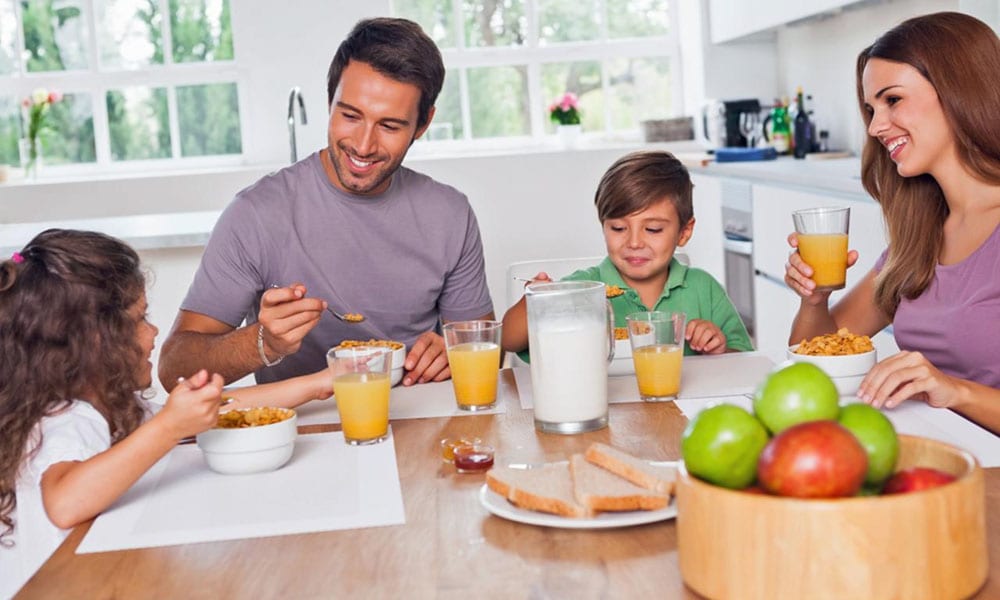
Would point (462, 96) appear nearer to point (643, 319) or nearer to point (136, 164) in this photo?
point (136, 164)

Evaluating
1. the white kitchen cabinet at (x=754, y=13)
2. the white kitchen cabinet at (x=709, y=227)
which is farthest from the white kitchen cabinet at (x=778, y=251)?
the white kitchen cabinet at (x=754, y=13)

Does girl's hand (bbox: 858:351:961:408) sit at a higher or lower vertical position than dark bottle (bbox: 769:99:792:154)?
lower

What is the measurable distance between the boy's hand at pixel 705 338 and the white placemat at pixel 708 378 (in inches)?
1.1

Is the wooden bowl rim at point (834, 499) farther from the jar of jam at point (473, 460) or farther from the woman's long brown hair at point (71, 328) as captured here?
the woman's long brown hair at point (71, 328)

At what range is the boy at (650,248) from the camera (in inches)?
97.5

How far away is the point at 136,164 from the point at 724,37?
315 cm

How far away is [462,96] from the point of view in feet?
21.2

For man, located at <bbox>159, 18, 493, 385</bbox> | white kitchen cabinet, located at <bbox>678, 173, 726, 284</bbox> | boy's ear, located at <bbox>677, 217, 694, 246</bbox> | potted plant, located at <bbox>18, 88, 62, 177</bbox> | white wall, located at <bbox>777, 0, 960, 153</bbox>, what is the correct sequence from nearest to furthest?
man, located at <bbox>159, 18, 493, 385</bbox>, boy's ear, located at <bbox>677, 217, 694, 246</bbox>, white wall, located at <bbox>777, 0, 960, 153</bbox>, white kitchen cabinet, located at <bbox>678, 173, 726, 284</bbox>, potted plant, located at <bbox>18, 88, 62, 177</bbox>

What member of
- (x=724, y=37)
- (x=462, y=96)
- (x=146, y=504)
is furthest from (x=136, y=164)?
(x=146, y=504)

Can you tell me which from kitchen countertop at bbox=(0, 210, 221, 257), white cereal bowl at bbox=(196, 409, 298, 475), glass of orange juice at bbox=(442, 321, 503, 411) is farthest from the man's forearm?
kitchen countertop at bbox=(0, 210, 221, 257)

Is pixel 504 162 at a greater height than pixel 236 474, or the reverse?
pixel 504 162

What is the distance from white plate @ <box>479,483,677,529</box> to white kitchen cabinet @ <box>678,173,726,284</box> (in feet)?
→ 12.5

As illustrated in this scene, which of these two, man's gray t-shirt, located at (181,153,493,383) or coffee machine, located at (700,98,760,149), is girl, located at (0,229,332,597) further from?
coffee machine, located at (700,98,760,149)

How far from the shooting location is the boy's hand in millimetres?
2167
